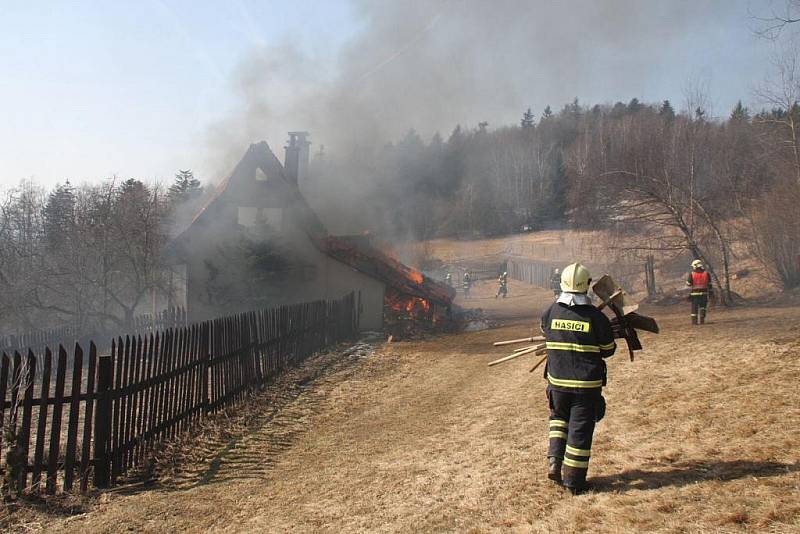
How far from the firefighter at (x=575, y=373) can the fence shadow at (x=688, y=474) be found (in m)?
0.30

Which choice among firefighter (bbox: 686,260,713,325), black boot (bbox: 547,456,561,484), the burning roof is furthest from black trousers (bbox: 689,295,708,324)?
black boot (bbox: 547,456,561,484)

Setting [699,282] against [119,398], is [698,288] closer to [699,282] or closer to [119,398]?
[699,282]

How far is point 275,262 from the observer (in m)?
20.8

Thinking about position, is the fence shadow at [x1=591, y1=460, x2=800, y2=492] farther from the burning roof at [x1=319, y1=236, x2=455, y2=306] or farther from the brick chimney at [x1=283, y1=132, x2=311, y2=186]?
the brick chimney at [x1=283, y1=132, x2=311, y2=186]

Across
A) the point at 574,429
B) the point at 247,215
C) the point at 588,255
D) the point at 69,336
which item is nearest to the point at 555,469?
the point at 574,429

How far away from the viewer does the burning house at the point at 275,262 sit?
20500mm

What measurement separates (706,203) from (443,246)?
36864 mm

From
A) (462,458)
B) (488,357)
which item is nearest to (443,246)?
(488,357)

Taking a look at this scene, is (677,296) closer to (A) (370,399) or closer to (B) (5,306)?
(A) (370,399)

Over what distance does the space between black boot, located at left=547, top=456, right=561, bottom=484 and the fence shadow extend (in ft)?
0.96

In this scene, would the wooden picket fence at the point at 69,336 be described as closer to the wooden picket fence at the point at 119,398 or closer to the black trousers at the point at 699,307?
the wooden picket fence at the point at 119,398

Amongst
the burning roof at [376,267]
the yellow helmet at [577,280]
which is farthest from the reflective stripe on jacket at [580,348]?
the burning roof at [376,267]

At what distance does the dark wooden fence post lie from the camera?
20.0 feet

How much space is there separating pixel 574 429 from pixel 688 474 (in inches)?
39.1
